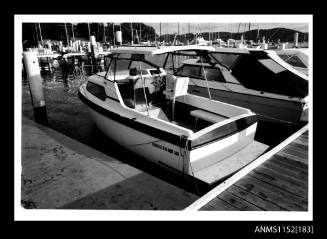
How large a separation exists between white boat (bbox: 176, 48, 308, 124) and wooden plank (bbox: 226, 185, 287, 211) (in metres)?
4.71

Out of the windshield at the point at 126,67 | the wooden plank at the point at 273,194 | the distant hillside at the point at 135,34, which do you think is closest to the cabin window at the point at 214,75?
the distant hillside at the point at 135,34

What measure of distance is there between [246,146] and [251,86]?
350 centimetres

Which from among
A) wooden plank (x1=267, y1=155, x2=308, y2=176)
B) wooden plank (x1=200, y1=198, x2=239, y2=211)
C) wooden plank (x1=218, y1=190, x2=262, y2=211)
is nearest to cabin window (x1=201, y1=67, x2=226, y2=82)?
wooden plank (x1=267, y1=155, x2=308, y2=176)

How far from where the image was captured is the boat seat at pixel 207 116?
578 cm

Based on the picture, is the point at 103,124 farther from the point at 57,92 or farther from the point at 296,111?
the point at 57,92

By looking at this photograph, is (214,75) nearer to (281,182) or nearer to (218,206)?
(281,182)

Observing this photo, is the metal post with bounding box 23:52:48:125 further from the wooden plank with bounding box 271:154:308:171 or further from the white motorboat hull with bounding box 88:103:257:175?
the wooden plank with bounding box 271:154:308:171

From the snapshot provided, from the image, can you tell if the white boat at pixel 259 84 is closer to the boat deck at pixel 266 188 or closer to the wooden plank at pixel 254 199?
the boat deck at pixel 266 188

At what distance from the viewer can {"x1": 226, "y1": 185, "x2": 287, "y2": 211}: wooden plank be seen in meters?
3.35

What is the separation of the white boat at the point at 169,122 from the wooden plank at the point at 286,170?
0.59m

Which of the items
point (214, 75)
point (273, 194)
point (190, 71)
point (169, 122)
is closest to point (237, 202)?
point (273, 194)

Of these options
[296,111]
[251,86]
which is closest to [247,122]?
[296,111]

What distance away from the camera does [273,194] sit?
3.61 m

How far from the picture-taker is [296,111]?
23.9ft
